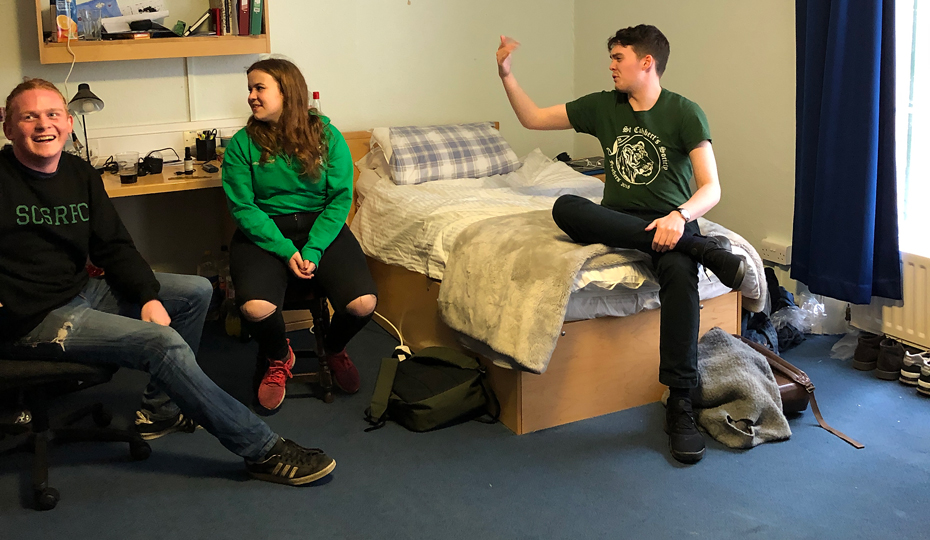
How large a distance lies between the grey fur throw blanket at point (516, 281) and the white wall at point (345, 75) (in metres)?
1.33

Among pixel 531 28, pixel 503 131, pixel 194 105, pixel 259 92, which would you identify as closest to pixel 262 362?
pixel 259 92

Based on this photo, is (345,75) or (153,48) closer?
(153,48)

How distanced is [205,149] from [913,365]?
265 centimetres

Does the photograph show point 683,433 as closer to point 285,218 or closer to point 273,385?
point 273,385

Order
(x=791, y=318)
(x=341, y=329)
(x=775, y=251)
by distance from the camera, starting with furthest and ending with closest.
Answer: (x=775, y=251) → (x=791, y=318) → (x=341, y=329)

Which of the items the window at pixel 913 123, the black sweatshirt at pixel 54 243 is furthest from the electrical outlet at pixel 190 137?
the window at pixel 913 123

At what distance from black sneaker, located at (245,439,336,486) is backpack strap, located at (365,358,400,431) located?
0.32m

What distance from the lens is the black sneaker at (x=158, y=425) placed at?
244 cm

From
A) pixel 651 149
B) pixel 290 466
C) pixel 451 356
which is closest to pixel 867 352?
pixel 651 149

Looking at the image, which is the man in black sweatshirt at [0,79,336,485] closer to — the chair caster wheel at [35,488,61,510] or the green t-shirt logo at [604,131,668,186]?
the chair caster wheel at [35,488,61,510]

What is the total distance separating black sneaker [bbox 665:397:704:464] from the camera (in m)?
2.25

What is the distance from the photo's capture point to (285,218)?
2.68 metres

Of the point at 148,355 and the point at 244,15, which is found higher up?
the point at 244,15

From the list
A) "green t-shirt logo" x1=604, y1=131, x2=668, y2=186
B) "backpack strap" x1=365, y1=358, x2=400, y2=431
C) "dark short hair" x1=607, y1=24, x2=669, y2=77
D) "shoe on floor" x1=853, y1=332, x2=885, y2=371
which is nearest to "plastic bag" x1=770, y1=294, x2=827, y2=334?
"shoe on floor" x1=853, y1=332, x2=885, y2=371
